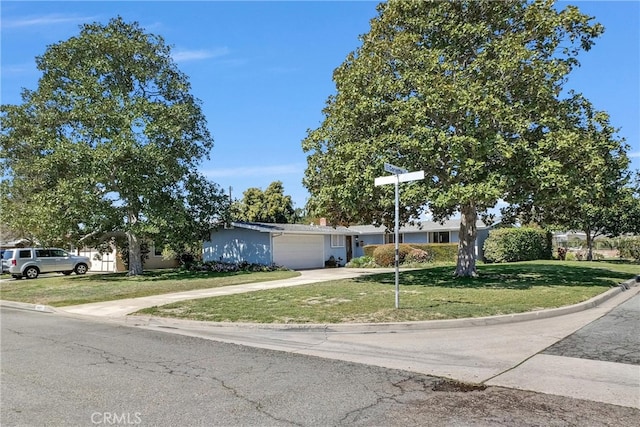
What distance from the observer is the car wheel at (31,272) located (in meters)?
28.0

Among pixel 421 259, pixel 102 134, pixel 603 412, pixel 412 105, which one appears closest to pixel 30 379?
pixel 603 412

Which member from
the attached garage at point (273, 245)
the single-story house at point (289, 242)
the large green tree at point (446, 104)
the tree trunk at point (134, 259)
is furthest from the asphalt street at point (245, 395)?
the attached garage at point (273, 245)

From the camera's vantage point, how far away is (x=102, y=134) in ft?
72.6

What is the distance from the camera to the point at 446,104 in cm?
1416

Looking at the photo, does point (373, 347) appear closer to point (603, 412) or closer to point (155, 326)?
point (603, 412)

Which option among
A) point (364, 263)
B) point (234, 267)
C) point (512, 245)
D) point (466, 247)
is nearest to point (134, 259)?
point (234, 267)

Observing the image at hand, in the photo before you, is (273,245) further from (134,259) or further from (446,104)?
(446,104)

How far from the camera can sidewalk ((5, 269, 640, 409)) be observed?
568cm


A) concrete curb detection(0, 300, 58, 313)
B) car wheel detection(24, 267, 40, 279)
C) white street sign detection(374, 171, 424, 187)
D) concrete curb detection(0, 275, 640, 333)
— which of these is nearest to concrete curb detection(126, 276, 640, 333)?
concrete curb detection(0, 275, 640, 333)

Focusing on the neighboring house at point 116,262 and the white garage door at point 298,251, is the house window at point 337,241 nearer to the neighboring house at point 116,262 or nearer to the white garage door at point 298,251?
the white garage door at point 298,251

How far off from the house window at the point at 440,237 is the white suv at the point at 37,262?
25.9m

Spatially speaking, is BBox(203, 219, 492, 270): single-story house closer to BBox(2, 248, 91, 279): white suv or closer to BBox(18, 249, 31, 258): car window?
BBox(2, 248, 91, 279): white suv

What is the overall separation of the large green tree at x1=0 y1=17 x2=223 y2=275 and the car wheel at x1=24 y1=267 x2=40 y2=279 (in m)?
4.24

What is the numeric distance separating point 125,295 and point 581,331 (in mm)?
13463
